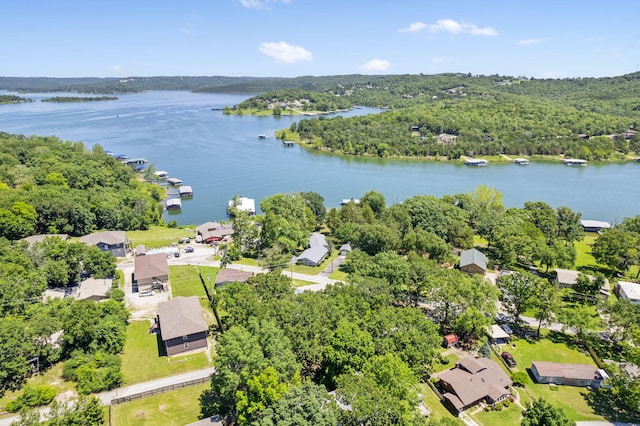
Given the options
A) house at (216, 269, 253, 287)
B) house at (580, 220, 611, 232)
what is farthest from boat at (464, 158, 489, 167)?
house at (216, 269, 253, 287)


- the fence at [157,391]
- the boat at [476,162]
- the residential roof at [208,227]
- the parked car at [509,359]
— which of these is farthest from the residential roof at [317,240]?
the boat at [476,162]

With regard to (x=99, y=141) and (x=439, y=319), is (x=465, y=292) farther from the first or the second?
(x=99, y=141)

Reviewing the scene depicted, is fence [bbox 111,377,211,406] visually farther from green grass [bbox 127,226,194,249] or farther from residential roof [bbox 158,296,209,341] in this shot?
green grass [bbox 127,226,194,249]

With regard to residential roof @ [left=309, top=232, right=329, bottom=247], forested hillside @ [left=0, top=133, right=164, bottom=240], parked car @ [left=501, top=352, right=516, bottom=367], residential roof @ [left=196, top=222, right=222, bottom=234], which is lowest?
parked car @ [left=501, top=352, right=516, bottom=367]

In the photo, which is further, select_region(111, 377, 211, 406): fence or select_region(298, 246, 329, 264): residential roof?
select_region(298, 246, 329, 264): residential roof

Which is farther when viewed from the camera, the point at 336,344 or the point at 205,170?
the point at 205,170

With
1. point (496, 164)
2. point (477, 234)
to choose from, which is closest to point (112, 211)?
point (477, 234)

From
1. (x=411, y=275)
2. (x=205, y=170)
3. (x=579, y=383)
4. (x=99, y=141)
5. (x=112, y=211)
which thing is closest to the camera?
(x=579, y=383)

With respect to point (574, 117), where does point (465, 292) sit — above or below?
below
